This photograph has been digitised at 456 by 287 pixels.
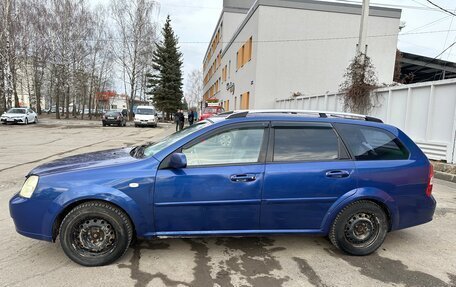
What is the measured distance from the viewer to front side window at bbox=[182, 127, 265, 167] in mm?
3459

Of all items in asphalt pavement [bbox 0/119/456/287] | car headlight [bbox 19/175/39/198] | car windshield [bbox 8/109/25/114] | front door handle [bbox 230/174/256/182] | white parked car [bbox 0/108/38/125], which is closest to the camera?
asphalt pavement [bbox 0/119/456/287]

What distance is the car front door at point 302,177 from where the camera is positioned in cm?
345

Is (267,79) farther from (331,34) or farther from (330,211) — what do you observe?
(330,211)

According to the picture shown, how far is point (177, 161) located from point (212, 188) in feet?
1.49

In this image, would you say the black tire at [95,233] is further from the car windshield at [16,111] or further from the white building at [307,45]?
the car windshield at [16,111]

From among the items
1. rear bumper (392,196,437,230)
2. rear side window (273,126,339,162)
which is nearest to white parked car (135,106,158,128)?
rear side window (273,126,339,162)

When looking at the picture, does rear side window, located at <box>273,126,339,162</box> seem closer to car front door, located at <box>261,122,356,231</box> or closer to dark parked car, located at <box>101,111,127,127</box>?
car front door, located at <box>261,122,356,231</box>

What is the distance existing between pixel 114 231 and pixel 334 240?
7.95 ft

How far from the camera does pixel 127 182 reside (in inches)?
127

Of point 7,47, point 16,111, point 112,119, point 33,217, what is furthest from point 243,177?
point 7,47

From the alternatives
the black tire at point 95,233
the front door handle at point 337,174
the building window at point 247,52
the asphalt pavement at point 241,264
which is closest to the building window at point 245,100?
the building window at point 247,52

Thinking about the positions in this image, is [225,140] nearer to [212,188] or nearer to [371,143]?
[212,188]

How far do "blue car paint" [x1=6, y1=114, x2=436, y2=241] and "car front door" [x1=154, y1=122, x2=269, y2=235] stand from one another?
10mm

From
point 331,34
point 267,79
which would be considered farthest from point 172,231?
point 331,34
